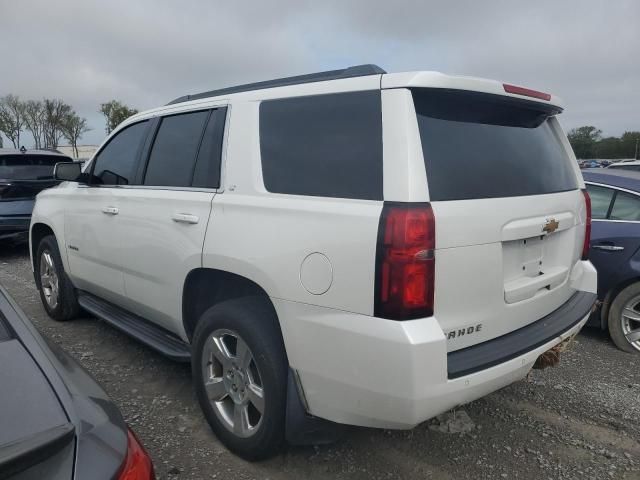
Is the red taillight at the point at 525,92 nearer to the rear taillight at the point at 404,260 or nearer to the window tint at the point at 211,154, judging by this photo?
the rear taillight at the point at 404,260

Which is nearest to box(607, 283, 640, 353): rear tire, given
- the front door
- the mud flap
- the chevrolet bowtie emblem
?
the chevrolet bowtie emblem

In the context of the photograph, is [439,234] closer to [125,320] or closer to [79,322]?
[125,320]

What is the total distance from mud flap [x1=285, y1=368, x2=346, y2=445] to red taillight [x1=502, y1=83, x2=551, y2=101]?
169 centimetres

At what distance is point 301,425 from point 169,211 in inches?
59.0

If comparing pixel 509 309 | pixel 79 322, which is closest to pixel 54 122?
pixel 79 322

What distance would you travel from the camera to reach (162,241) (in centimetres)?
312

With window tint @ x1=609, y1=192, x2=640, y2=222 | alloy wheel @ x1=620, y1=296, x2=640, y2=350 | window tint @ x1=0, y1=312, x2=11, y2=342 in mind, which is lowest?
alloy wheel @ x1=620, y1=296, x2=640, y2=350

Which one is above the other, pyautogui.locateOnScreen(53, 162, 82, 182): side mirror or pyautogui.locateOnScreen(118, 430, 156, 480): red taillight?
pyautogui.locateOnScreen(53, 162, 82, 182): side mirror

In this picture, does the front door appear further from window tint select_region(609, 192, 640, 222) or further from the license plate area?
window tint select_region(609, 192, 640, 222)

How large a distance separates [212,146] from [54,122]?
58048 millimetres

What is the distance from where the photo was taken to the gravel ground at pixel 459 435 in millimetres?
2670

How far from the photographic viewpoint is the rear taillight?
198cm

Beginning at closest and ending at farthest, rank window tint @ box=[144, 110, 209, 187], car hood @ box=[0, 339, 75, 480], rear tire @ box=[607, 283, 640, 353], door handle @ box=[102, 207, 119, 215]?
car hood @ box=[0, 339, 75, 480], window tint @ box=[144, 110, 209, 187], door handle @ box=[102, 207, 119, 215], rear tire @ box=[607, 283, 640, 353]

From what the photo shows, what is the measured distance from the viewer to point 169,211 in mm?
3080
